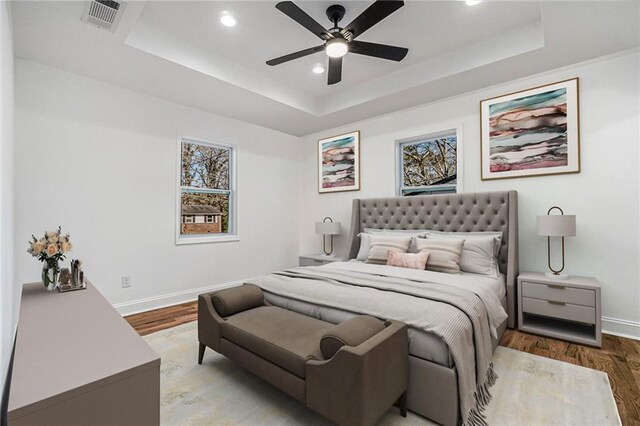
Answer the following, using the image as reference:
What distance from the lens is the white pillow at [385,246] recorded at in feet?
11.7

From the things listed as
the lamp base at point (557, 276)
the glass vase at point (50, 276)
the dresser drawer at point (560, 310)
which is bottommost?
the dresser drawer at point (560, 310)

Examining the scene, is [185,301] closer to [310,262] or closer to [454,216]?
[310,262]

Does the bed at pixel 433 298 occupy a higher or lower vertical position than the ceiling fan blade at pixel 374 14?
lower

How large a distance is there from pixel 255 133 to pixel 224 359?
3.59 meters

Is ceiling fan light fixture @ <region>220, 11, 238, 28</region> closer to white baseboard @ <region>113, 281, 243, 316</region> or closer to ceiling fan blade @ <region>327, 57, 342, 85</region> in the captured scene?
ceiling fan blade @ <region>327, 57, 342, 85</region>

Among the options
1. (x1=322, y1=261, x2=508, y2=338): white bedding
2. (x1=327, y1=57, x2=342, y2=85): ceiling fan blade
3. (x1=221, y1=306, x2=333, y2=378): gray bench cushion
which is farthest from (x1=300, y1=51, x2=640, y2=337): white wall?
(x1=221, y1=306, x2=333, y2=378): gray bench cushion

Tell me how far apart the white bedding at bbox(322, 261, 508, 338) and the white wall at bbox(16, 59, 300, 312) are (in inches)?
85.6

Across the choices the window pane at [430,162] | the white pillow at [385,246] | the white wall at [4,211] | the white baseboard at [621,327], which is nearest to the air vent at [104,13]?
the white wall at [4,211]

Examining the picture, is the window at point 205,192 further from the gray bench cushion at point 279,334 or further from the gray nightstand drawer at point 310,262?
the gray bench cushion at point 279,334

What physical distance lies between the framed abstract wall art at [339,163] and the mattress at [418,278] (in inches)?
73.8

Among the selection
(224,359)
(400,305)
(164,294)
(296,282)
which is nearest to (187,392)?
(224,359)

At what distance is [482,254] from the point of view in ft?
10.4

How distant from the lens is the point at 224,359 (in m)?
2.48

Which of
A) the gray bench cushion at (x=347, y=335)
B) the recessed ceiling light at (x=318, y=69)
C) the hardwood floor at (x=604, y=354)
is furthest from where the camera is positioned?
the recessed ceiling light at (x=318, y=69)
